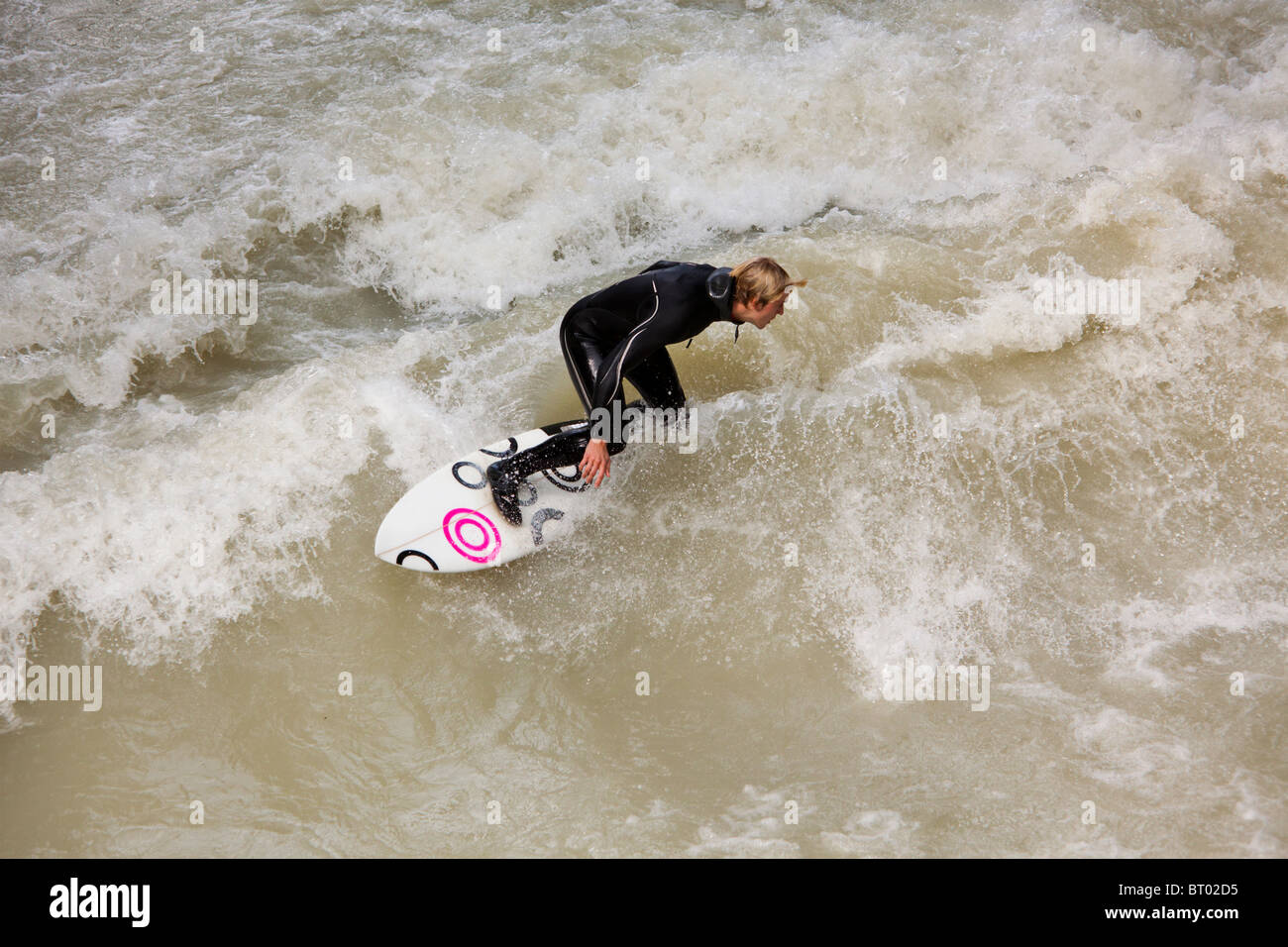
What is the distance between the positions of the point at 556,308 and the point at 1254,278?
379 centimetres

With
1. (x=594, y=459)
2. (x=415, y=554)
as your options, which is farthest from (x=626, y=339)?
(x=415, y=554)

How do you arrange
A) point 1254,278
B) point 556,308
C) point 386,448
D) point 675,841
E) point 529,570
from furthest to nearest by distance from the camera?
point 556,308 → point 1254,278 → point 386,448 → point 529,570 → point 675,841

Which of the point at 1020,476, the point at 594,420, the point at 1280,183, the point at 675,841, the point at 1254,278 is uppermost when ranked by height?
the point at 1280,183

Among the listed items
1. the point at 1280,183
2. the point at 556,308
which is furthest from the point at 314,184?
the point at 1280,183

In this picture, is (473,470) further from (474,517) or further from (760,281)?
(760,281)

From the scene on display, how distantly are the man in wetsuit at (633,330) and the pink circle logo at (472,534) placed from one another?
11 cm

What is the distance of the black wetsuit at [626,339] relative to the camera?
3.52m

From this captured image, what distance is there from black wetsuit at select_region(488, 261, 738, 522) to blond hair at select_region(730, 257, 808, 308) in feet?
0.19

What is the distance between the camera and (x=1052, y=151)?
6129 mm

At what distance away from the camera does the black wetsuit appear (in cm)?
352

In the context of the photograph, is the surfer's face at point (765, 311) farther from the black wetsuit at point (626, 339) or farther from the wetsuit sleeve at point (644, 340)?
the wetsuit sleeve at point (644, 340)

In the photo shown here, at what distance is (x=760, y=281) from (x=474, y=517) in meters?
1.66

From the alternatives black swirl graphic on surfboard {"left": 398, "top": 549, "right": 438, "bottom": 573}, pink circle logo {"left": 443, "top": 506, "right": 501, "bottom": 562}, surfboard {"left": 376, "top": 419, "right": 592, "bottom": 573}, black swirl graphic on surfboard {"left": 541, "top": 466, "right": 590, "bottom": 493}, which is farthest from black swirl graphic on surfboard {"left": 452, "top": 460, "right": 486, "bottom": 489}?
black swirl graphic on surfboard {"left": 398, "top": 549, "right": 438, "bottom": 573}

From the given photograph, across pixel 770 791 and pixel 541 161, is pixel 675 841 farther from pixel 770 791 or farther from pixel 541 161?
pixel 541 161
